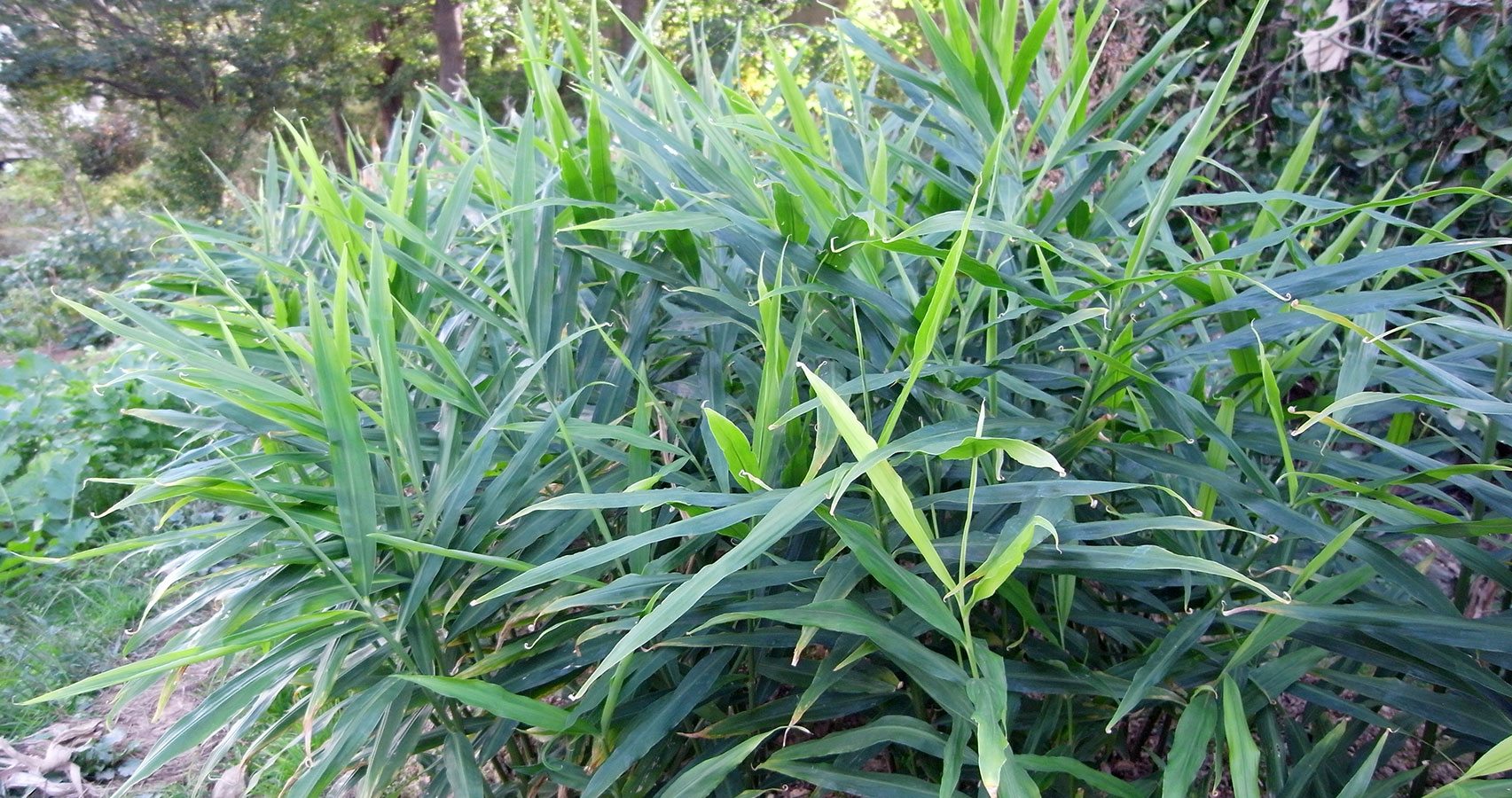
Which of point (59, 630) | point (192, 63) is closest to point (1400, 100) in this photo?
point (59, 630)

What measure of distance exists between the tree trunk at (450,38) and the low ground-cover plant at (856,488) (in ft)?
34.7

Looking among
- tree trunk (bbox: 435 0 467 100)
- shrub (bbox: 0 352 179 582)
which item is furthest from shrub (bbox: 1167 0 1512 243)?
tree trunk (bbox: 435 0 467 100)

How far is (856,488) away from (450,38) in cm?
1148

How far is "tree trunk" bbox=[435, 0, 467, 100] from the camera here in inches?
419

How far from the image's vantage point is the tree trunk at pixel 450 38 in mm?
10633

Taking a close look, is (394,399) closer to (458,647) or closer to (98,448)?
(458,647)

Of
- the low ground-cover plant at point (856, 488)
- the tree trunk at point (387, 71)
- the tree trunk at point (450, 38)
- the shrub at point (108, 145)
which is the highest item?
the low ground-cover plant at point (856, 488)

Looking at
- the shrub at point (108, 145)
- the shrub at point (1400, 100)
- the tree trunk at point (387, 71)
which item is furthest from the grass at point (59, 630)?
the shrub at point (108, 145)

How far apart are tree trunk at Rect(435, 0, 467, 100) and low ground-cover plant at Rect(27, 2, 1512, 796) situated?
34.7 ft

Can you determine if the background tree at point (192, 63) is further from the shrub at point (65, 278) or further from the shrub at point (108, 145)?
the shrub at point (65, 278)

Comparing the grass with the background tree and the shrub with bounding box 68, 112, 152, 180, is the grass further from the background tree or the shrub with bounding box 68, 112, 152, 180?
the shrub with bounding box 68, 112, 152, 180

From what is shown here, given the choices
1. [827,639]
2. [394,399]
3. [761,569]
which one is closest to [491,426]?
[394,399]

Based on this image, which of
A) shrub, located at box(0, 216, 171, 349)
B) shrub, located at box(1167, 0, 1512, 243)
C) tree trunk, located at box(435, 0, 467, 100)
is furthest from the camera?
tree trunk, located at box(435, 0, 467, 100)

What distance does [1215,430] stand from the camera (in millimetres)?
846
